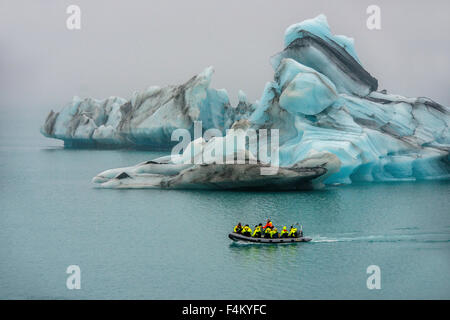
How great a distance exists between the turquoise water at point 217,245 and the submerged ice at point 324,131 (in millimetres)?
1461

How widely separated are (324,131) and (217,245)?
65.8 feet

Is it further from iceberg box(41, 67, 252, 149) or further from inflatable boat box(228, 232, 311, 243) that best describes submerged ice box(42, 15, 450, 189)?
iceberg box(41, 67, 252, 149)

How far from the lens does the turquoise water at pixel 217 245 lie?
20016 millimetres

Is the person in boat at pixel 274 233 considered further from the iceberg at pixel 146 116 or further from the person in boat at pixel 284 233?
the iceberg at pixel 146 116

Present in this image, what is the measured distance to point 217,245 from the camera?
25.3 meters

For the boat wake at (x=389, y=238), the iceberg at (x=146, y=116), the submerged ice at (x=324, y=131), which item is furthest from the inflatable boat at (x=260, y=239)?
the iceberg at (x=146, y=116)

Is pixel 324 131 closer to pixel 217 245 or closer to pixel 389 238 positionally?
pixel 389 238

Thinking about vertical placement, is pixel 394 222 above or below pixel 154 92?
below

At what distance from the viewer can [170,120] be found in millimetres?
67938

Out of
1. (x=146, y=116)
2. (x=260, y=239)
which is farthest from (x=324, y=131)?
(x=146, y=116)
